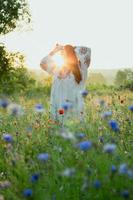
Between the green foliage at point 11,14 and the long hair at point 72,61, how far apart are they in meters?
17.3

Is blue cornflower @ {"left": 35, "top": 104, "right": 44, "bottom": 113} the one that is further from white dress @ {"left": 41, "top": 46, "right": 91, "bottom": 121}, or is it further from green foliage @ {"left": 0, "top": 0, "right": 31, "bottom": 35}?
green foliage @ {"left": 0, "top": 0, "right": 31, "bottom": 35}

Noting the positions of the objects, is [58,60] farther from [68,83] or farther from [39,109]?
[39,109]

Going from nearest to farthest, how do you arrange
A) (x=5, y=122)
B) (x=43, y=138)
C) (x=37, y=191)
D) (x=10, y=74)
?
1. (x=37, y=191)
2. (x=43, y=138)
3. (x=5, y=122)
4. (x=10, y=74)

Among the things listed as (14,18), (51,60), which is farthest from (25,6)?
(51,60)

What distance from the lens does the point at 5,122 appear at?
876 cm

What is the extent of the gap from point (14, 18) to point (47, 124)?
2089cm

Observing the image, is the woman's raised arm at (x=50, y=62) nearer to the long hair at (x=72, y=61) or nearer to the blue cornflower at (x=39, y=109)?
the long hair at (x=72, y=61)

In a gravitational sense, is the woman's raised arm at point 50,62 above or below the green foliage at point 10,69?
above

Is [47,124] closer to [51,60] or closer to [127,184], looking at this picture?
[51,60]

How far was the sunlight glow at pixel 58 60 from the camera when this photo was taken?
1088 centimetres

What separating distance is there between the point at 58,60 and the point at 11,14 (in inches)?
686

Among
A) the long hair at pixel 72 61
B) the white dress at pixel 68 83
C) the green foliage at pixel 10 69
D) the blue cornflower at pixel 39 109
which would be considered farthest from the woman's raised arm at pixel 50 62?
the green foliage at pixel 10 69

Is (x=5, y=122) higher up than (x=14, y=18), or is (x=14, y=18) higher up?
(x=14, y=18)

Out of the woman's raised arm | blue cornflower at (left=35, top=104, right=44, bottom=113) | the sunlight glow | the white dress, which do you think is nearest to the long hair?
the white dress
